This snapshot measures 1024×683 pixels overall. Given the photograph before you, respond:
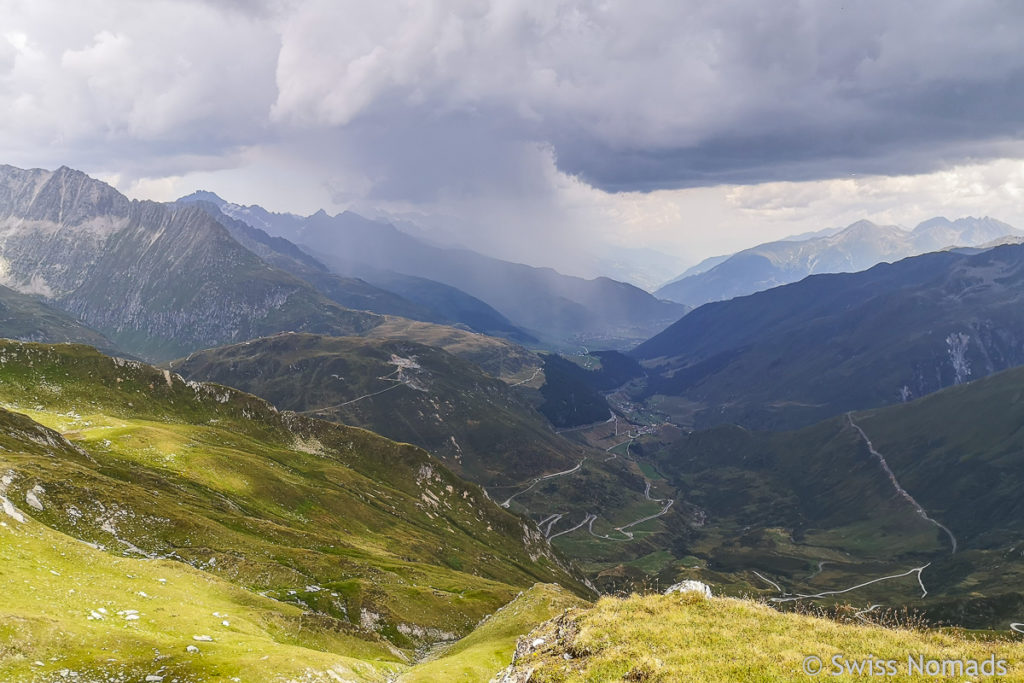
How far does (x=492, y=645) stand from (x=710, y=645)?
1575 inches

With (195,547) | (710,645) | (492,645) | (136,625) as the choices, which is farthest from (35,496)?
(710,645)

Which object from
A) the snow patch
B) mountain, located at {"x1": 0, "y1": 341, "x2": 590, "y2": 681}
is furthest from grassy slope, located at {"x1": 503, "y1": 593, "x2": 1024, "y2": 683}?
the snow patch

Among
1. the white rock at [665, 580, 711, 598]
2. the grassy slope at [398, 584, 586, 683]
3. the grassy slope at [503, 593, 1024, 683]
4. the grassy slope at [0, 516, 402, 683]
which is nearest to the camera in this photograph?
the grassy slope at [503, 593, 1024, 683]

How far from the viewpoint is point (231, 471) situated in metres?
123

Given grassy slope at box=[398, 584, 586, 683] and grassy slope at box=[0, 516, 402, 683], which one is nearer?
grassy slope at box=[0, 516, 402, 683]

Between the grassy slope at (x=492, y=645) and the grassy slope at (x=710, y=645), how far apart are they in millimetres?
18576

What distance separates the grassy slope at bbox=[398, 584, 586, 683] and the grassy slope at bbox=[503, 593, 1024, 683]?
18.6m

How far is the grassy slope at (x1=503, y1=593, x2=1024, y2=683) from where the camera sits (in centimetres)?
2731

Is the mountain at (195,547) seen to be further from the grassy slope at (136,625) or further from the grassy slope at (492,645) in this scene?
the grassy slope at (492,645)

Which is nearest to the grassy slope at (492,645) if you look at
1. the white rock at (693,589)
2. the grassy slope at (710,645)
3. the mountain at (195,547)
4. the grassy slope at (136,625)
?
the grassy slope at (136,625)

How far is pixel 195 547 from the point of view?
248ft

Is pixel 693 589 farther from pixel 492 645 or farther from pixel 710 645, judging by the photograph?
pixel 492 645

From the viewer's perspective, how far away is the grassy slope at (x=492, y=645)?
50656 millimetres

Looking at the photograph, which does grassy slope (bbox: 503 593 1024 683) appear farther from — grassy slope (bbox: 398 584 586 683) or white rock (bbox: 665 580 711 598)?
grassy slope (bbox: 398 584 586 683)
